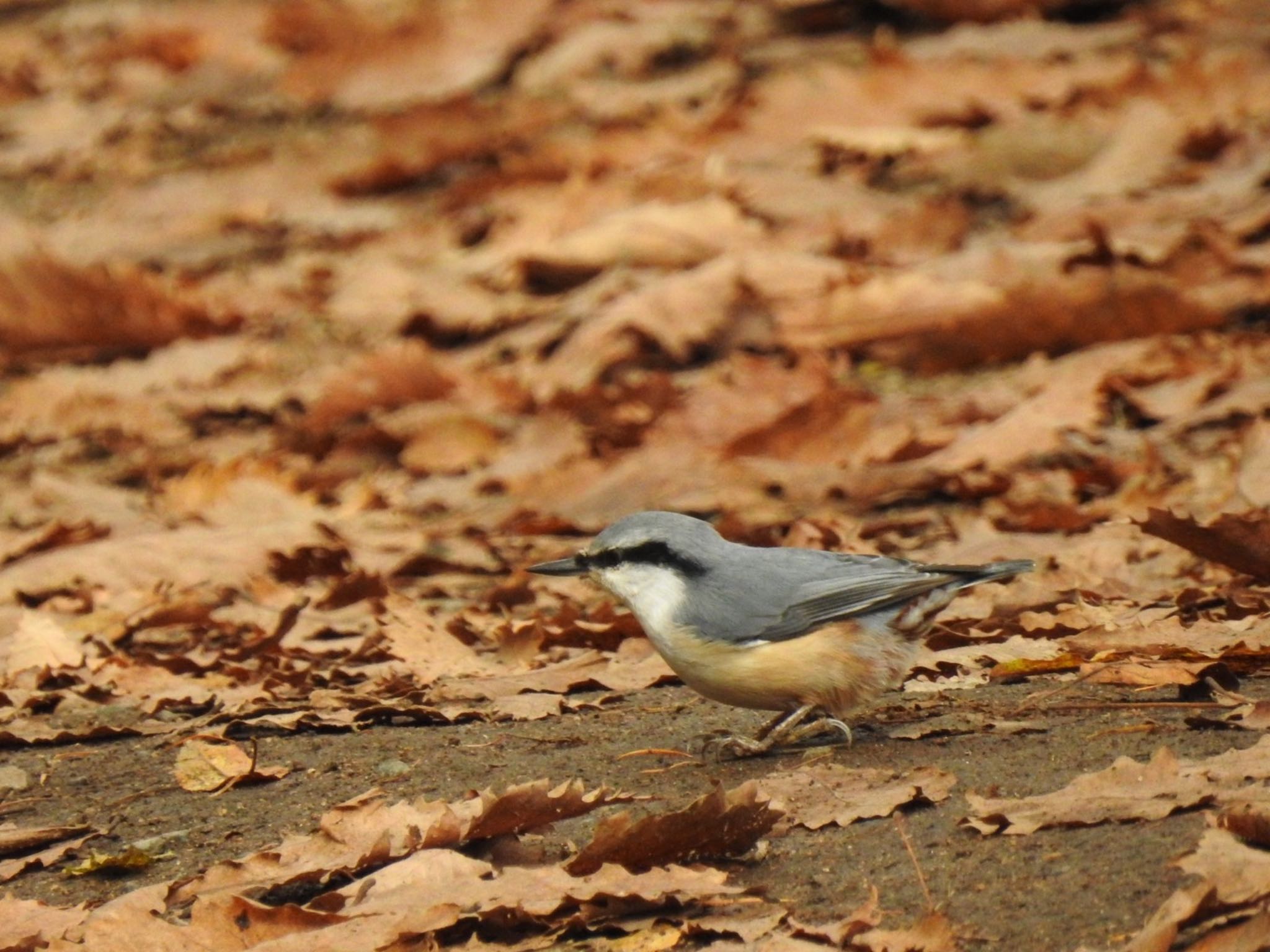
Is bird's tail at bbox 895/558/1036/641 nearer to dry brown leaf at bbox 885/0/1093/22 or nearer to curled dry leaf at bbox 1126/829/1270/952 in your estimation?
curled dry leaf at bbox 1126/829/1270/952

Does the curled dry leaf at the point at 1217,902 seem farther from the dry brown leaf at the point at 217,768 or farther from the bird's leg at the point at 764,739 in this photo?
the dry brown leaf at the point at 217,768

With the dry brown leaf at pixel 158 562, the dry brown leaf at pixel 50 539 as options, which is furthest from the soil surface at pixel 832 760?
the dry brown leaf at pixel 50 539

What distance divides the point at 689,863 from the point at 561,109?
7479 mm

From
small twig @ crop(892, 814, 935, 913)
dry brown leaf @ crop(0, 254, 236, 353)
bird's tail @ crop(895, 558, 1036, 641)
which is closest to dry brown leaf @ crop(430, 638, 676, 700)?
bird's tail @ crop(895, 558, 1036, 641)

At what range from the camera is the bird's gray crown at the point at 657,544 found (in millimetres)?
4320

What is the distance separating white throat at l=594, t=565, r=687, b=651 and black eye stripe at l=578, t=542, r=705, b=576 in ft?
0.04

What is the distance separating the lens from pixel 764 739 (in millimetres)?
4176

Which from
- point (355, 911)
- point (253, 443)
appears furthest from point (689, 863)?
point (253, 443)

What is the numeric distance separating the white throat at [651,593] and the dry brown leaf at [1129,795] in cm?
97

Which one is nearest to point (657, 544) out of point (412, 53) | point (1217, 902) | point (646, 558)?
point (646, 558)

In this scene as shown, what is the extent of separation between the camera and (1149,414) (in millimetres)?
6367

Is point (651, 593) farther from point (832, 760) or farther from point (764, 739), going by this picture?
point (832, 760)

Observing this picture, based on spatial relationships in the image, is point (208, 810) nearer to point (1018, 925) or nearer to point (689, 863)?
point (689, 863)

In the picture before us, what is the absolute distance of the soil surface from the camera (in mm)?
3068
